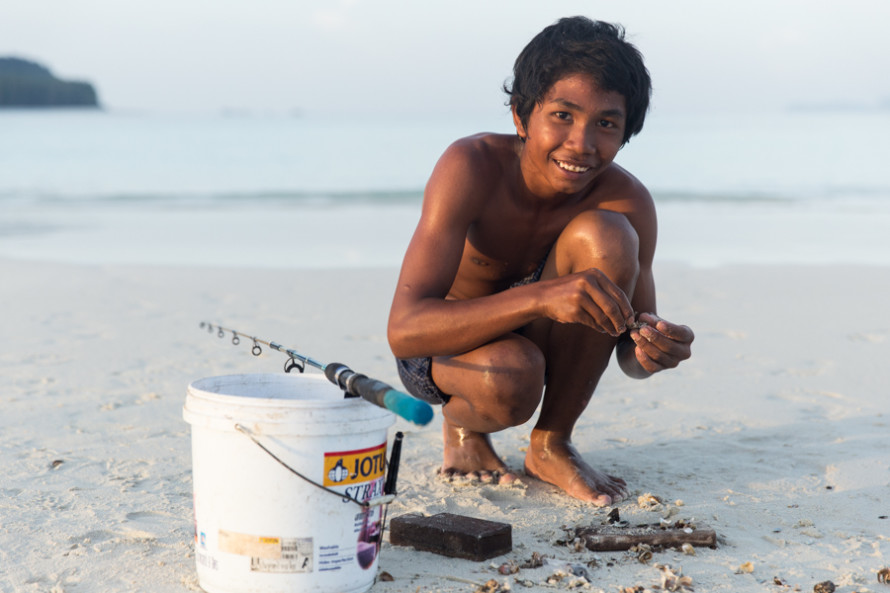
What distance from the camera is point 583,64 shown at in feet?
9.22

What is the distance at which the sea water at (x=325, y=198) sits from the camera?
977cm

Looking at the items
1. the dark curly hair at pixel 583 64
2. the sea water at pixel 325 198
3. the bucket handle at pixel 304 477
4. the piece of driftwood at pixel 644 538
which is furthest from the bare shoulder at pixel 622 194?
the sea water at pixel 325 198

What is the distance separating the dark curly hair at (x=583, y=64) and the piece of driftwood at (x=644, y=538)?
50.3 inches

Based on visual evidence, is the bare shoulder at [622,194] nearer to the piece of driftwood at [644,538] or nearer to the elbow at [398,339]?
the elbow at [398,339]

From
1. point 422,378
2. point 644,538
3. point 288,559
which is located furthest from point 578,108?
point 288,559

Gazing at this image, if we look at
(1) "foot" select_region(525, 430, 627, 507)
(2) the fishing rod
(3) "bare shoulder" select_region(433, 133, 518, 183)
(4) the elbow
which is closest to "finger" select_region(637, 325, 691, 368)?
(1) "foot" select_region(525, 430, 627, 507)

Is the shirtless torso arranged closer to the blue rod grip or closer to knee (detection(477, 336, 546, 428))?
knee (detection(477, 336, 546, 428))

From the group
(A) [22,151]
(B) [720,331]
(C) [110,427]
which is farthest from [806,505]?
(A) [22,151]

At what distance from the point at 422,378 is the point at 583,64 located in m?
1.11

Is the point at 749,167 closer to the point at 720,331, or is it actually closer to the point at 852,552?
the point at 720,331

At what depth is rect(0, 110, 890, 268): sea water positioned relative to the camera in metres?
9.77

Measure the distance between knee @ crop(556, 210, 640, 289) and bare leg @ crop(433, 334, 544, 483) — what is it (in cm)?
31

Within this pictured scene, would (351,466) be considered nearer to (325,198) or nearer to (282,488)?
(282,488)

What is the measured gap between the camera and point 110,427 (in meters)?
3.59
